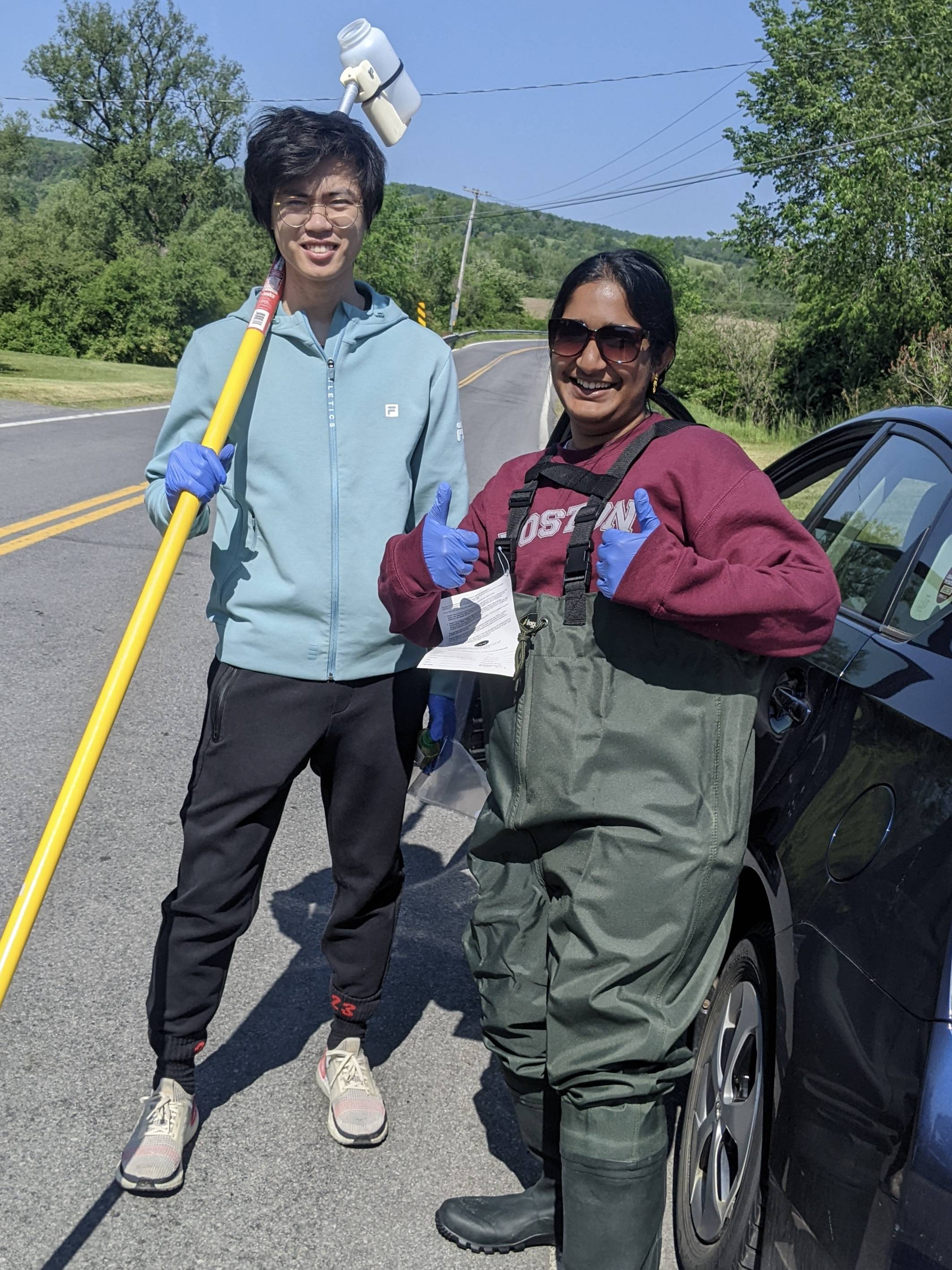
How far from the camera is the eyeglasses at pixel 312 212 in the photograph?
8.00 feet

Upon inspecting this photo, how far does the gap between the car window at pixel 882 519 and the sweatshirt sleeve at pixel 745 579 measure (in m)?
0.53

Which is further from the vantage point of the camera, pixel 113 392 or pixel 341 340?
pixel 113 392

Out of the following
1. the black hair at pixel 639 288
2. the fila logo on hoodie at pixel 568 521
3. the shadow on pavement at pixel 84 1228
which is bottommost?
the shadow on pavement at pixel 84 1228

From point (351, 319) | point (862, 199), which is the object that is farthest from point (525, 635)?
point (862, 199)

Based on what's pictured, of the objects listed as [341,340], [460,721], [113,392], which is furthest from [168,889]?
[113,392]

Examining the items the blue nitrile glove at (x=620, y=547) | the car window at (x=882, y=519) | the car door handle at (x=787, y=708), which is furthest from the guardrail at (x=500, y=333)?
the blue nitrile glove at (x=620, y=547)

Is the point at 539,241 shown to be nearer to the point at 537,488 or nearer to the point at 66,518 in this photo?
the point at 66,518

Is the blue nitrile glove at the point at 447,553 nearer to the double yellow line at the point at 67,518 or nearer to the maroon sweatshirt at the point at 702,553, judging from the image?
the maroon sweatshirt at the point at 702,553

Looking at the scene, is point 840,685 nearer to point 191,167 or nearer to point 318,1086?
point 318,1086

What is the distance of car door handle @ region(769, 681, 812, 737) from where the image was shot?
2354 millimetres

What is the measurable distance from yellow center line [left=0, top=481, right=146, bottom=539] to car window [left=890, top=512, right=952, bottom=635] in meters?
7.68

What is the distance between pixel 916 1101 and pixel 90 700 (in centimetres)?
465

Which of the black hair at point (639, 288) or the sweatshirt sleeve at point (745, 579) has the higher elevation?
the black hair at point (639, 288)

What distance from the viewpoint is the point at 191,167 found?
6669 centimetres
